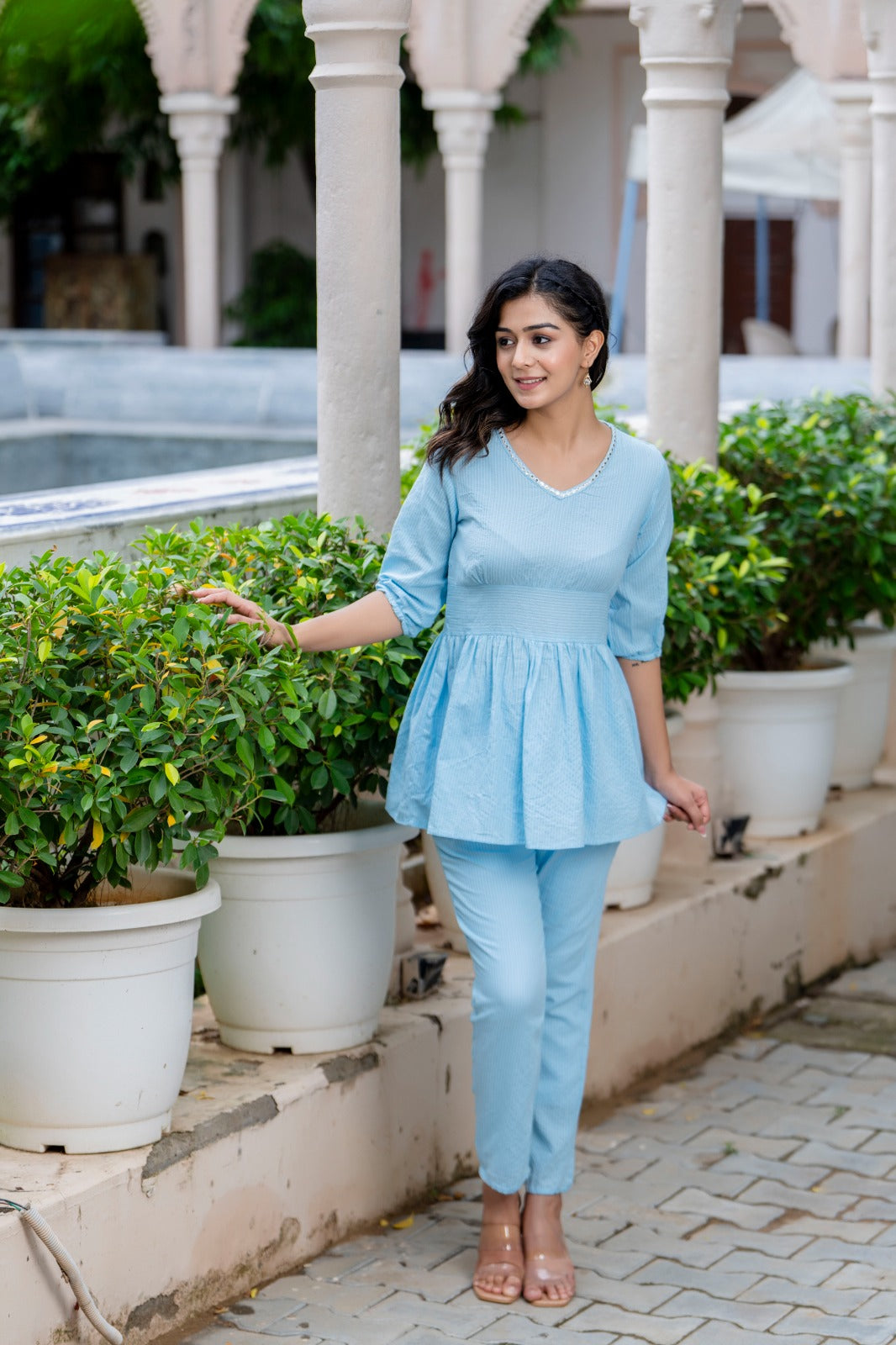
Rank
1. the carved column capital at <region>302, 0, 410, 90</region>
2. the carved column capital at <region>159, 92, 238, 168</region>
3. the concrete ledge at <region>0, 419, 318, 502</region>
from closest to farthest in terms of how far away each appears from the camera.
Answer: the carved column capital at <region>302, 0, 410, 90</region> < the concrete ledge at <region>0, 419, 318, 502</region> < the carved column capital at <region>159, 92, 238, 168</region>

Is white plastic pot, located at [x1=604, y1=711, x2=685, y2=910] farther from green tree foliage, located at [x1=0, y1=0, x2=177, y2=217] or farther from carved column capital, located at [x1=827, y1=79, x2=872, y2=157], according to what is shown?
green tree foliage, located at [x1=0, y1=0, x2=177, y2=217]

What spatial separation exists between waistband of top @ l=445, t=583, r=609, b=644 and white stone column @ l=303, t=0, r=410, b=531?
0.79 metres

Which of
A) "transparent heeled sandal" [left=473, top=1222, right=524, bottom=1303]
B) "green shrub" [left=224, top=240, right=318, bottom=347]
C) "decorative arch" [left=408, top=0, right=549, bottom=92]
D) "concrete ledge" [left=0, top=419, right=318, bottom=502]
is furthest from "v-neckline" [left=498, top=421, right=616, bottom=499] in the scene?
"green shrub" [left=224, top=240, right=318, bottom=347]

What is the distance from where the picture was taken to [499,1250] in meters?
3.40

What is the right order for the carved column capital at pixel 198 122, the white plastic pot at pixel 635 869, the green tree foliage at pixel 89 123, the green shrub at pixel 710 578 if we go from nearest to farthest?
1. the green shrub at pixel 710 578
2. the white plastic pot at pixel 635 869
3. the carved column capital at pixel 198 122
4. the green tree foliage at pixel 89 123

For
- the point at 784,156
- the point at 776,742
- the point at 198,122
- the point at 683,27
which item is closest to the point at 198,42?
the point at 198,122

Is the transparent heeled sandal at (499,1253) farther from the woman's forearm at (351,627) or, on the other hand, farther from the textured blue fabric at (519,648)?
the woman's forearm at (351,627)

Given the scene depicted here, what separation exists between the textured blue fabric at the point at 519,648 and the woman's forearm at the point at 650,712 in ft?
0.32

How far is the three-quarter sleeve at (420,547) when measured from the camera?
323 cm

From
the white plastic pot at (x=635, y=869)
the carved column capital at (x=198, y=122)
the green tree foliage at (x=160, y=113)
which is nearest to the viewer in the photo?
the white plastic pot at (x=635, y=869)

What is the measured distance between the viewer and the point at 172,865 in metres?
3.54

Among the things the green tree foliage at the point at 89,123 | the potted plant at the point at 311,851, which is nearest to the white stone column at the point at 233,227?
the green tree foliage at the point at 89,123

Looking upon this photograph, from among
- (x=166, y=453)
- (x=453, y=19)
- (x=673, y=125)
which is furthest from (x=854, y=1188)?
(x=453, y=19)

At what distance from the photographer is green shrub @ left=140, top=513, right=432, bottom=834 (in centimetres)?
325
